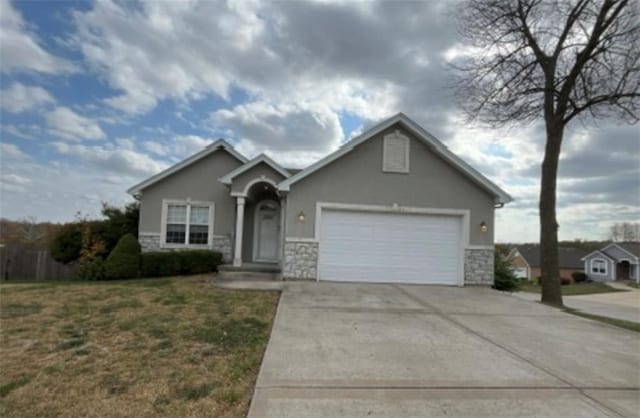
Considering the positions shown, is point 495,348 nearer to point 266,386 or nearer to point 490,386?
point 490,386

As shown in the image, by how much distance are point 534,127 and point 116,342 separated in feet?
42.8

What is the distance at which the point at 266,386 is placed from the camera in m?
4.04

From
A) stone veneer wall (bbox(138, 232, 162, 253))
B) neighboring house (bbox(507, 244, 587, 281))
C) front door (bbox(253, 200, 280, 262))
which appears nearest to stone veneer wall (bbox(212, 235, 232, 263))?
front door (bbox(253, 200, 280, 262))

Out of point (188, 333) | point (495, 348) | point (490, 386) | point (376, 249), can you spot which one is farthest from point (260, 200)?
point (490, 386)

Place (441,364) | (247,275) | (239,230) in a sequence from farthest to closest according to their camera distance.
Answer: (239,230) → (247,275) → (441,364)

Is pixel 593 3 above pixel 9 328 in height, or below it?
above

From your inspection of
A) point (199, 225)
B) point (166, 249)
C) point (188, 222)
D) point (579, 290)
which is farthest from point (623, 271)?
point (166, 249)

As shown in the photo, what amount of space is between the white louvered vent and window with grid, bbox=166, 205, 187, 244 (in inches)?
343

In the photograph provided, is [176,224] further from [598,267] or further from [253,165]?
[598,267]

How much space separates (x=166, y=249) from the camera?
610 inches

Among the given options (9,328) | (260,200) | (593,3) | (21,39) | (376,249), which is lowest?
(9,328)

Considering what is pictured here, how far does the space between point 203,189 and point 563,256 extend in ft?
176

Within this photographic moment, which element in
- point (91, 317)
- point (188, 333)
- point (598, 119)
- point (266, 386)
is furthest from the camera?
point (598, 119)

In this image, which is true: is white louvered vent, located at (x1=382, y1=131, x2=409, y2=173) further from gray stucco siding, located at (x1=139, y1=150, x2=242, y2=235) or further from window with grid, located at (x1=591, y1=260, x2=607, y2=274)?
window with grid, located at (x1=591, y1=260, x2=607, y2=274)
